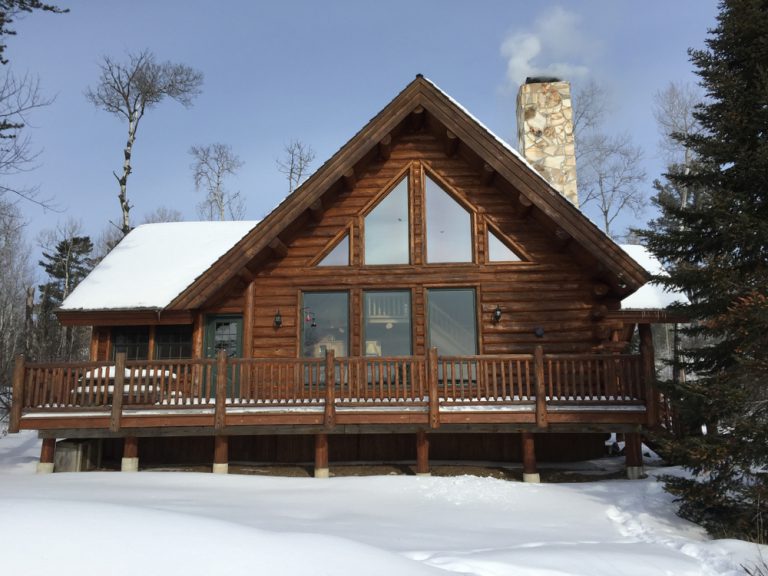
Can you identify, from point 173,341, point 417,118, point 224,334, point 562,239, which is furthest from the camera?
point 173,341

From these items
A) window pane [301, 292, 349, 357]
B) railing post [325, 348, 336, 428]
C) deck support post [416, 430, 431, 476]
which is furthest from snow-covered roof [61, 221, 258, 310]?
deck support post [416, 430, 431, 476]

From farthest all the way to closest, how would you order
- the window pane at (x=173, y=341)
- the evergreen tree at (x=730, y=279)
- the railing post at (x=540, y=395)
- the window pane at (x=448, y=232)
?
the window pane at (x=173, y=341) < the window pane at (x=448, y=232) < the railing post at (x=540, y=395) < the evergreen tree at (x=730, y=279)

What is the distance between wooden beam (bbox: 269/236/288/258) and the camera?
12812 mm

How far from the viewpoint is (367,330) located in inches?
516

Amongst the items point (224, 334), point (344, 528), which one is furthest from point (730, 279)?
point (224, 334)

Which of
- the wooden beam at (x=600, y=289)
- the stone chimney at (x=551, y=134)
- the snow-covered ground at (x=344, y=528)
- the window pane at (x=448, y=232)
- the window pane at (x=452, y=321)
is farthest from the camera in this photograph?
the stone chimney at (x=551, y=134)

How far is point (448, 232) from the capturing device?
44.0 ft

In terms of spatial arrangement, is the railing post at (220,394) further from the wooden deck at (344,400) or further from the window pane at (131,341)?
the window pane at (131,341)

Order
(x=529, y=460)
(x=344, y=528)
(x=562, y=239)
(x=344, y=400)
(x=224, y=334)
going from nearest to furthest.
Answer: (x=344, y=528)
(x=529, y=460)
(x=344, y=400)
(x=562, y=239)
(x=224, y=334)

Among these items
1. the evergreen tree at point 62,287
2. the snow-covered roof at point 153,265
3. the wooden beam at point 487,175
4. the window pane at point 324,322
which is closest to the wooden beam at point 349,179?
the window pane at point 324,322

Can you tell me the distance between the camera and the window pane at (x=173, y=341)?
47.6 feet

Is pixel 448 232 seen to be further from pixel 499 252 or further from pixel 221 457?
pixel 221 457

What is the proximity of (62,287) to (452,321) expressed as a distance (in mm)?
40052

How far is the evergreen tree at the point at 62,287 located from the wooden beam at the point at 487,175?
90.2 feet
